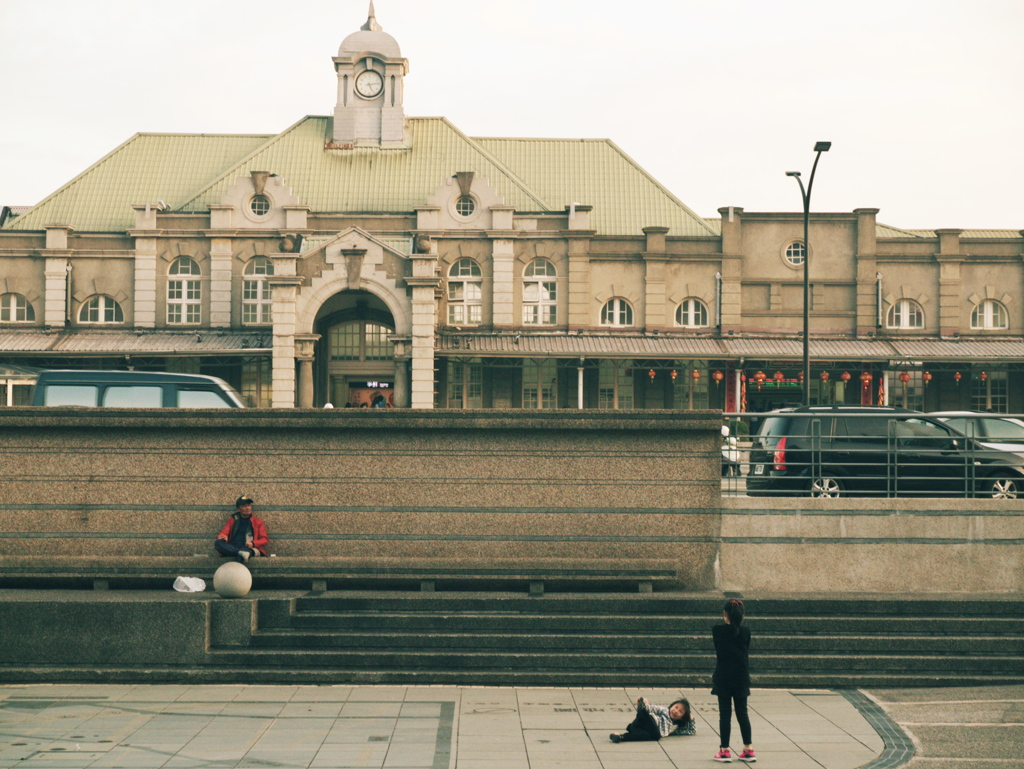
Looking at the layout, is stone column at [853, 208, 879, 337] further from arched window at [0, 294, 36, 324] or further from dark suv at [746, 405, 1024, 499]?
arched window at [0, 294, 36, 324]

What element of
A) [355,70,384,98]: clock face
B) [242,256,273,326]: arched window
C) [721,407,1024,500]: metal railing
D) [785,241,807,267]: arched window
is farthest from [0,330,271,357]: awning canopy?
[721,407,1024,500]: metal railing

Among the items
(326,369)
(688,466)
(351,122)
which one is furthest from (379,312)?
(688,466)

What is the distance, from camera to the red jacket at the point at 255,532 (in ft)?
43.9

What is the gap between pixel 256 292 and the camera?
42.9 meters

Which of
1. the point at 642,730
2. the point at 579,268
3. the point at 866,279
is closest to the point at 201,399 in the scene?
the point at 642,730

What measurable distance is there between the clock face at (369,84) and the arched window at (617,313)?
1468 centimetres

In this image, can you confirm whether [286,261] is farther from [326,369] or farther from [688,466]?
[688,466]

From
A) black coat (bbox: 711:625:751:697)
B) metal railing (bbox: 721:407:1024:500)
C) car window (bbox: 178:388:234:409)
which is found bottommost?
black coat (bbox: 711:625:751:697)

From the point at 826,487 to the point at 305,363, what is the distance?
2562 centimetres

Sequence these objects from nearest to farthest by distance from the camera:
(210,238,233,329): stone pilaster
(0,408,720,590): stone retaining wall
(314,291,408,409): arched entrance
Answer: (0,408,720,590): stone retaining wall
(314,291,408,409): arched entrance
(210,238,233,329): stone pilaster

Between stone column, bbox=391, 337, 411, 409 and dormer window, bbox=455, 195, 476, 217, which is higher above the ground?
dormer window, bbox=455, 195, 476, 217

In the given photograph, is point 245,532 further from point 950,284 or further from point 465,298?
point 950,284

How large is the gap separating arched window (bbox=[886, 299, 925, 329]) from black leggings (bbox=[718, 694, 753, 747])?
121 feet

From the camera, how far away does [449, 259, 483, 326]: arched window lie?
42875mm
